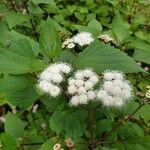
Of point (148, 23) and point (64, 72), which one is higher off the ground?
point (64, 72)

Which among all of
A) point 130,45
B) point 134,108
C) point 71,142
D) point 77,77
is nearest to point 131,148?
point 134,108

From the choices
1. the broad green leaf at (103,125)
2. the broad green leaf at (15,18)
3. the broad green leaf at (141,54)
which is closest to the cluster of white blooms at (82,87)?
the broad green leaf at (103,125)

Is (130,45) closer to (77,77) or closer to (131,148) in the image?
(131,148)

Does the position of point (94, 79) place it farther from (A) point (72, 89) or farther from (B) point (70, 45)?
(B) point (70, 45)

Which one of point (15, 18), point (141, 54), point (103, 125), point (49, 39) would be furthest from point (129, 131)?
point (15, 18)

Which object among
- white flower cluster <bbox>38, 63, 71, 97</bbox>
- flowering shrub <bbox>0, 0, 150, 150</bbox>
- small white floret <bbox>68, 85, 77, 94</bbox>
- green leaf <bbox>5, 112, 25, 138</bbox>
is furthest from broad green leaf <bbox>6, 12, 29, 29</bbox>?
small white floret <bbox>68, 85, 77, 94</bbox>
